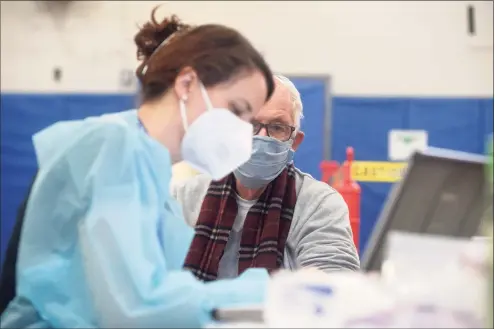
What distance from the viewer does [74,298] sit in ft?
2.86

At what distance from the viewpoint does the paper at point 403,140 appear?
13.9 ft

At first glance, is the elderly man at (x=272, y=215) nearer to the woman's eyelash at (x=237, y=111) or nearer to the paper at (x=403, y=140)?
the woman's eyelash at (x=237, y=111)

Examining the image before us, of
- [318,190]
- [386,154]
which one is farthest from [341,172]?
[386,154]

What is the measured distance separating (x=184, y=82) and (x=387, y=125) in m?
3.40

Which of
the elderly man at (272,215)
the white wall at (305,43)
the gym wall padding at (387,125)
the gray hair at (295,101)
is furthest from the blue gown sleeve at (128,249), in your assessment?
the white wall at (305,43)

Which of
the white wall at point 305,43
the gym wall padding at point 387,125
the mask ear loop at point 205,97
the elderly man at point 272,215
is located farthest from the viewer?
the white wall at point 305,43

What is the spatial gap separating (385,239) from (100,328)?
1.30ft

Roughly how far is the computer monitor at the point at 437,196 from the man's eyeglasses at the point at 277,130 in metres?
0.83

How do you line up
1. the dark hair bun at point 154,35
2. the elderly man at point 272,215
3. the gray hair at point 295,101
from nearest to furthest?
the dark hair bun at point 154,35, the elderly man at point 272,215, the gray hair at point 295,101

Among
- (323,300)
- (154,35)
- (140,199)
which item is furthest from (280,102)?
(323,300)

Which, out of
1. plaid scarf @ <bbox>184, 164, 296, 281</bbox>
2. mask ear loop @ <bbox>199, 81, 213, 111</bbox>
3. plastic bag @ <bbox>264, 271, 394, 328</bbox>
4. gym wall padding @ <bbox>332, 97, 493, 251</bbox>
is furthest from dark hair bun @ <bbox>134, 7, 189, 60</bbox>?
gym wall padding @ <bbox>332, 97, 493, 251</bbox>

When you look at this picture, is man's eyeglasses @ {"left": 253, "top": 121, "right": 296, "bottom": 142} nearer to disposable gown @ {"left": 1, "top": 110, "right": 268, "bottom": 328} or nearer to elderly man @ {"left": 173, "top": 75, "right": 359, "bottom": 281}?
elderly man @ {"left": 173, "top": 75, "right": 359, "bottom": 281}

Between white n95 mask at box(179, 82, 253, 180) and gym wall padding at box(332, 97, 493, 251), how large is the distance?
3194 millimetres

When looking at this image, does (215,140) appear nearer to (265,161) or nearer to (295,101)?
(265,161)
